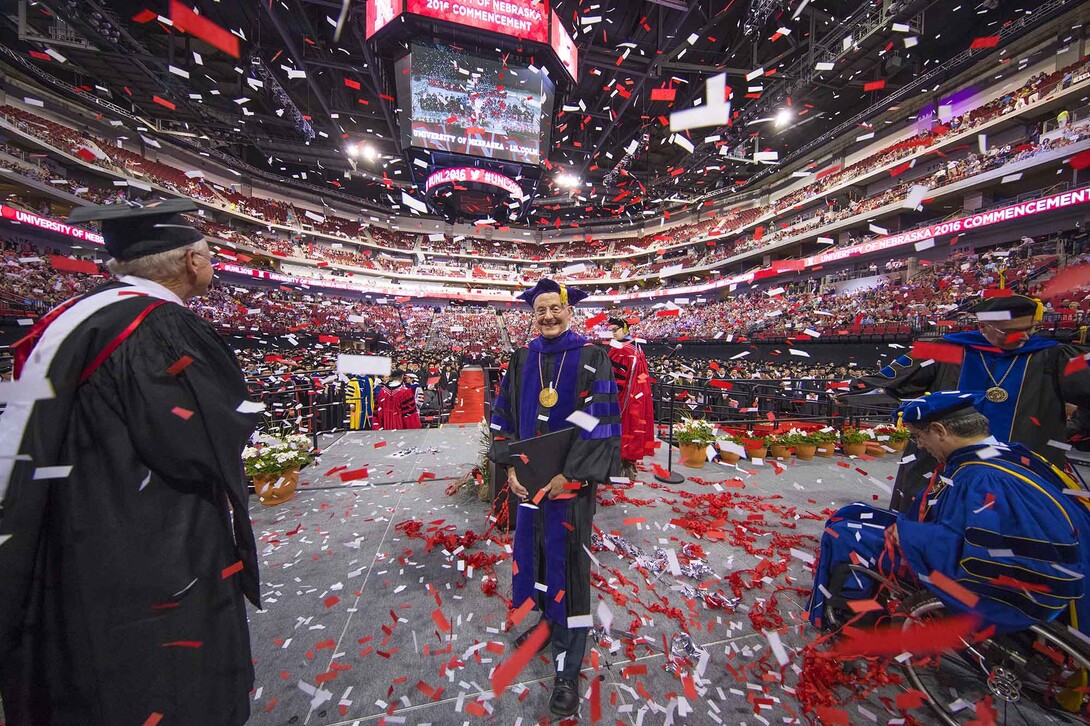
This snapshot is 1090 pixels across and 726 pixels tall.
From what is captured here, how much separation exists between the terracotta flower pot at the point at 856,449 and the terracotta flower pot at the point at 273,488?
27.2 ft

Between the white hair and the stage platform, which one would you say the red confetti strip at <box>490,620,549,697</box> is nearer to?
the stage platform

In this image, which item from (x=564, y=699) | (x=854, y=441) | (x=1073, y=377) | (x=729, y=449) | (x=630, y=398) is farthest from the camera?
(x=854, y=441)

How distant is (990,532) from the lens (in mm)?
1505

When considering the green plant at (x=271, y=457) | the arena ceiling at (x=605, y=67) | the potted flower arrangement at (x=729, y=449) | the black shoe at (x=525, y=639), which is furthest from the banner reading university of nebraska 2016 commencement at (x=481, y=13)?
the black shoe at (x=525, y=639)

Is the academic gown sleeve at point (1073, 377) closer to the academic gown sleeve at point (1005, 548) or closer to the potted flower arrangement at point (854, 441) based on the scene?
the academic gown sleeve at point (1005, 548)

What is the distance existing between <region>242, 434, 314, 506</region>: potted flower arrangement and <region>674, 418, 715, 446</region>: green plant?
5135 millimetres

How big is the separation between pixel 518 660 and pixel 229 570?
5.32ft

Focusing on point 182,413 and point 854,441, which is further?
point 854,441

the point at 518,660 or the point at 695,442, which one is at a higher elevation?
the point at 695,442

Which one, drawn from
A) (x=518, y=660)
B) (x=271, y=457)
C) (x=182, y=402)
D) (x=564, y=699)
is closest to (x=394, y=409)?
(x=271, y=457)

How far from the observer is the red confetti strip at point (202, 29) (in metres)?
13.0

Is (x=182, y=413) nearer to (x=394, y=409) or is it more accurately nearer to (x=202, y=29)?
(x=394, y=409)

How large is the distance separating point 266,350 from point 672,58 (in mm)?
23683

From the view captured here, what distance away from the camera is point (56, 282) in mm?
15227
